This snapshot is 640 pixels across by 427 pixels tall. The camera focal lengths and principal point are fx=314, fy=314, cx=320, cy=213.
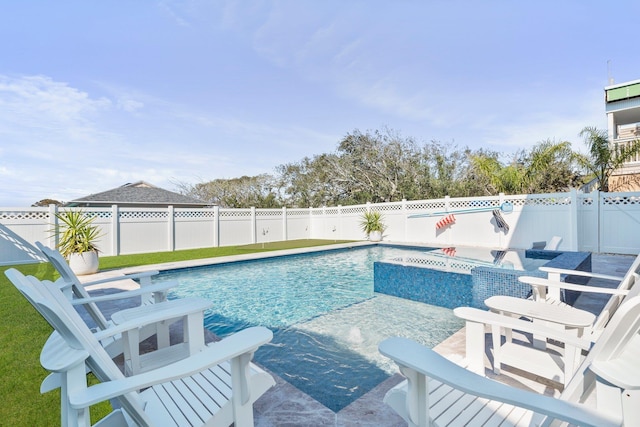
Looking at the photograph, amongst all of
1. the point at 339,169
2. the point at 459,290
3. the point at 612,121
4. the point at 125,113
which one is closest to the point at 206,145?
the point at 125,113

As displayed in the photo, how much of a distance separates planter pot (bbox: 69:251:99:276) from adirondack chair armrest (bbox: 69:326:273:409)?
7.97 m

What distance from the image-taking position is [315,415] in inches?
82.7

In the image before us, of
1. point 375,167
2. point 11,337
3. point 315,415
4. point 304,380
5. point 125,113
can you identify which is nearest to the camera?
point 315,415

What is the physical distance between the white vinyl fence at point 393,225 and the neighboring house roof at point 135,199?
4671 millimetres

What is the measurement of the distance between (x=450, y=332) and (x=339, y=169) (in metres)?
18.1

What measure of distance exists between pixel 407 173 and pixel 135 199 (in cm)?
1600

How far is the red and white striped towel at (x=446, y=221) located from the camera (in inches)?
517

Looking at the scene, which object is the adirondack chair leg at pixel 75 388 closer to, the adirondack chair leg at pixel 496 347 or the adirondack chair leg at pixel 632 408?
the adirondack chair leg at pixel 632 408

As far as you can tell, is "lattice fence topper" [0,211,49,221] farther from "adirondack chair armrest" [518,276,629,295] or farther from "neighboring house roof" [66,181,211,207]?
"adirondack chair armrest" [518,276,629,295]

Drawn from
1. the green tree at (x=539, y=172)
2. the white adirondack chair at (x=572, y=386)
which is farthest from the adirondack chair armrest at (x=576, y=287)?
the green tree at (x=539, y=172)

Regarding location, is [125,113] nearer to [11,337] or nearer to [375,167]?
[11,337]

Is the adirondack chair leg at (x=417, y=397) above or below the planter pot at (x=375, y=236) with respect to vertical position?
above

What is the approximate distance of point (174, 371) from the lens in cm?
124

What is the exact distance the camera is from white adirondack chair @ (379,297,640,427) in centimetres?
94
